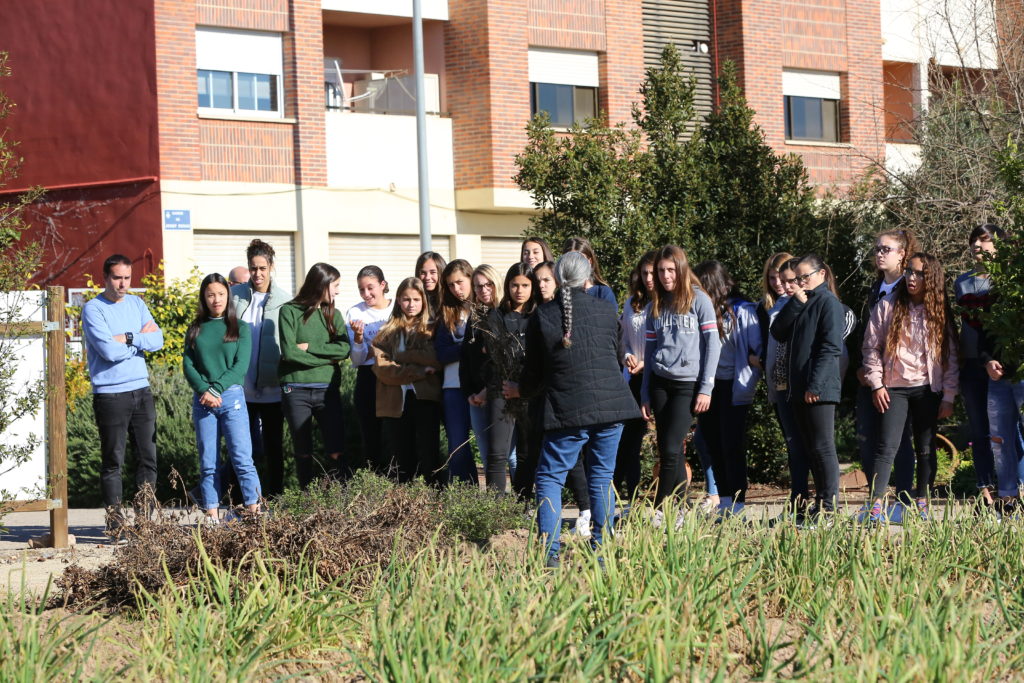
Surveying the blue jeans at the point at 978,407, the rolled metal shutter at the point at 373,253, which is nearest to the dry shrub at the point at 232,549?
the blue jeans at the point at 978,407

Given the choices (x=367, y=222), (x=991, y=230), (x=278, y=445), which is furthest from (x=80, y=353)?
(x=991, y=230)

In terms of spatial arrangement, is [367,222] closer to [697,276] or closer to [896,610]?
[697,276]

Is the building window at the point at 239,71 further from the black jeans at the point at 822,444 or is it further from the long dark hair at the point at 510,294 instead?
the black jeans at the point at 822,444

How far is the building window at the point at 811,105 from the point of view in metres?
29.9

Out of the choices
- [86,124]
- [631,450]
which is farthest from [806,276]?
[86,124]

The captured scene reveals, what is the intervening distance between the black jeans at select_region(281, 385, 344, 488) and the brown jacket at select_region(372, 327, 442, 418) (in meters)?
0.47

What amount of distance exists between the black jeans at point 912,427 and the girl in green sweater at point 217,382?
424 cm

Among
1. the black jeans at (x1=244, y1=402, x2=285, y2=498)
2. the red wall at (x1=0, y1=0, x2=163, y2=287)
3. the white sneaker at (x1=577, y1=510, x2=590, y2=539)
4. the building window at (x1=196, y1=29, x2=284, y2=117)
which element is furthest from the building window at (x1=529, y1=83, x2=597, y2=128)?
the white sneaker at (x1=577, y1=510, x2=590, y2=539)

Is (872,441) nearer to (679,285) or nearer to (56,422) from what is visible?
(679,285)

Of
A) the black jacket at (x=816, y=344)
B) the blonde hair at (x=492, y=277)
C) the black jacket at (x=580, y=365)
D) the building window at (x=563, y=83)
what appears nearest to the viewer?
the black jacket at (x=580, y=365)

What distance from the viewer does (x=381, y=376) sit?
10.0 m

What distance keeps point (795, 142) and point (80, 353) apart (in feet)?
57.0

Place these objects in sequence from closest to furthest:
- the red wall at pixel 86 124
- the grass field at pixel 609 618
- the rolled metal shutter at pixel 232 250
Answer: the grass field at pixel 609 618, the red wall at pixel 86 124, the rolled metal shutter at pixel 232 250

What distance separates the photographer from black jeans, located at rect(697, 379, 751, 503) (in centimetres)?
998
